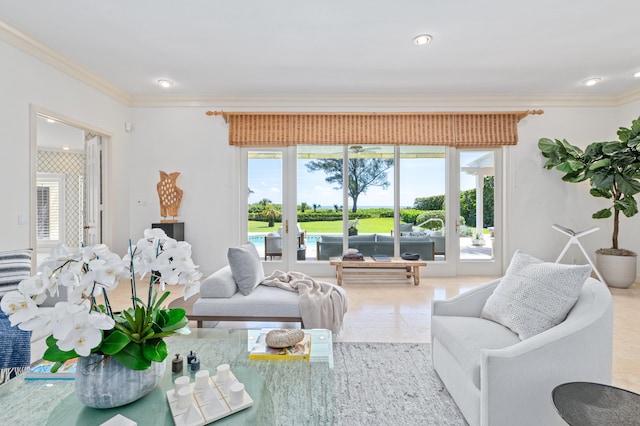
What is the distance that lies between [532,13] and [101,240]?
577 cm

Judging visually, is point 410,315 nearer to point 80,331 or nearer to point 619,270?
point 80,331

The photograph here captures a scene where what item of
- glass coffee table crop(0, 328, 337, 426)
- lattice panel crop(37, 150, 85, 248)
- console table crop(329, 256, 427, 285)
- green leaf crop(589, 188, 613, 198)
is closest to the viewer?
glass coffee table crop(0, 328, 337, 426)

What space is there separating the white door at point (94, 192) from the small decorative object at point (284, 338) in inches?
155

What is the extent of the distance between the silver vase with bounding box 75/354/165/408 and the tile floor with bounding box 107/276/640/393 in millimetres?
1830

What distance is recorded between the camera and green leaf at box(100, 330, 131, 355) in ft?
3.52

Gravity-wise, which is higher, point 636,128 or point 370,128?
point 370,128

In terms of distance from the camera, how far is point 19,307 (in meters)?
0.95

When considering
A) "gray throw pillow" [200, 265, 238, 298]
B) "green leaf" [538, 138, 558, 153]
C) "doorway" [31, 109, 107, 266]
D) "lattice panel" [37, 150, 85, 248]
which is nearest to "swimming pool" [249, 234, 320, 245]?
"gray throw pillow" [200, 265, 238, 298]

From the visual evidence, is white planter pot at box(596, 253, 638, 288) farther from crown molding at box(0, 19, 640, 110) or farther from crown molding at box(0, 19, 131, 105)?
crown molding at box(0, 19, 131, 105)

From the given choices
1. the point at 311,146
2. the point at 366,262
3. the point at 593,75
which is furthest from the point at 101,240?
the point at 593,75

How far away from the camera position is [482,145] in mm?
4883

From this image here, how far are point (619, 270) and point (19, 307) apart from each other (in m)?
5.94

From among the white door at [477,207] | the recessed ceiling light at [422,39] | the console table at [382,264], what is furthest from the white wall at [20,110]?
the white door at [477,207]

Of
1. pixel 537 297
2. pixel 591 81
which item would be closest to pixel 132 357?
pixel 537 297
